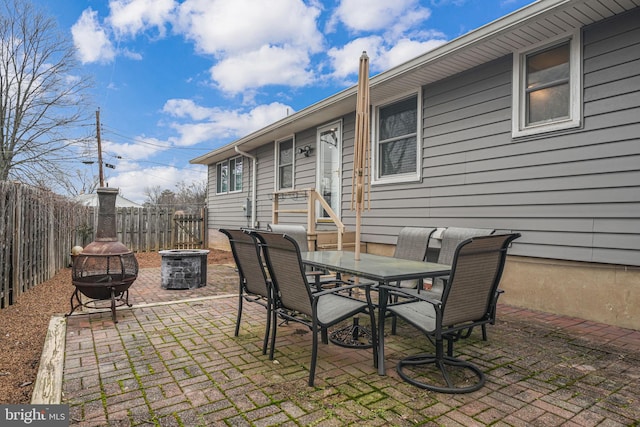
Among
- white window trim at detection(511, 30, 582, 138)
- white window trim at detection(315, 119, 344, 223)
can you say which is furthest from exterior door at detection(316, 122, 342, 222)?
white window trim at detection(511, 30, 582, 138)

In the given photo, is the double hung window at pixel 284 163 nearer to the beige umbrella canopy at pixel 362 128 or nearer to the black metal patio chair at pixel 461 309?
the beige umbrella canopy at pixel 362 128

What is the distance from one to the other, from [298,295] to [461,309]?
1024 mm

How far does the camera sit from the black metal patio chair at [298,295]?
7.61 ft

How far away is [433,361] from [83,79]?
1645cm

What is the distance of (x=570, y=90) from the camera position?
3.88 meters

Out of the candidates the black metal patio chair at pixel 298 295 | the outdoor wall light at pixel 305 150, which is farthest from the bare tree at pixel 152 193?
the black metal patio chair at pixel 298 295

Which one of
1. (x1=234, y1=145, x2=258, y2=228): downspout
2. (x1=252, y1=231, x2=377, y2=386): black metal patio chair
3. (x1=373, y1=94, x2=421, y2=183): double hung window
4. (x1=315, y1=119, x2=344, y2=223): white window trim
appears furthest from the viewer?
(x1=234, y1=145, x2=258, y2=228): downspout

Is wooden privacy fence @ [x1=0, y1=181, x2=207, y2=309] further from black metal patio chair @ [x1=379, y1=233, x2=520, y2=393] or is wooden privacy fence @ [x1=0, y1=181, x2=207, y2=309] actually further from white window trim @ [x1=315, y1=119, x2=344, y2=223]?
white window trim @ [x1=315, y1=119, x2=344, y2=223]

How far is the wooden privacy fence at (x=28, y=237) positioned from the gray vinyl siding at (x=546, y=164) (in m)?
5.14

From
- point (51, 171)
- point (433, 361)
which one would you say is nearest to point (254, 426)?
point (433, 361)

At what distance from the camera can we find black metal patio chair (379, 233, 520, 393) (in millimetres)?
2098

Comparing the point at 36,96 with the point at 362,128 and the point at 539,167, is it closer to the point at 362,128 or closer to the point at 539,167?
the point at 362,128

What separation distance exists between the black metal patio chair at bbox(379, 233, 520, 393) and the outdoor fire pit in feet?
12.2

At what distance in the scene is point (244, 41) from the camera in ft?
40.4
